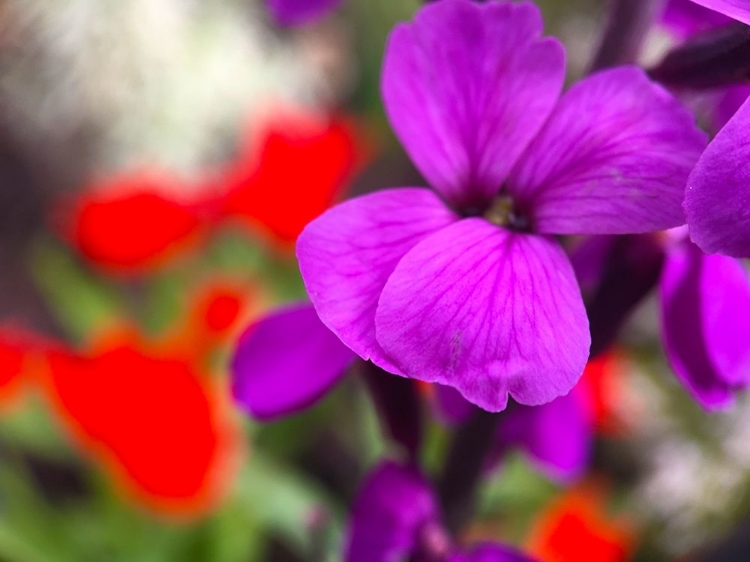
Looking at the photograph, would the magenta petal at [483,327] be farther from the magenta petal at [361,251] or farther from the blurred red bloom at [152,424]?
the blurred red bloom at [152,424]

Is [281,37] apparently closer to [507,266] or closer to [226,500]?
[226,500]

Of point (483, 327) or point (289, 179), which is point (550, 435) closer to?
point (483, 327)

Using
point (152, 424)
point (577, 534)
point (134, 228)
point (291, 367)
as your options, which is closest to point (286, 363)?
point (291, 367)

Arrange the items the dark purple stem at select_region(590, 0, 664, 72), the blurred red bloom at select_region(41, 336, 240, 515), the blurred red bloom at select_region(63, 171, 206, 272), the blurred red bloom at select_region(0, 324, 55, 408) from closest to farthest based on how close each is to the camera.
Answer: the dark purple stem at select_region(590, 0, 664, 72) → the blurred red bloom at select_region(41, 336, 240, 515) → the blurred red bloom at select_region(0, 324, 55, 408) → the blurred red bloom at select_region(63, 171, 206, 272)

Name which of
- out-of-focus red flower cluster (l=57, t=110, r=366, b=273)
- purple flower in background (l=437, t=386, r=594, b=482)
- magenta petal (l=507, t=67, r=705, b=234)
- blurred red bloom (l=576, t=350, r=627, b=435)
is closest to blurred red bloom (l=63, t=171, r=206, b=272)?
out-of-focus red flower cluster (l=57, t=110, r=366, b=273)

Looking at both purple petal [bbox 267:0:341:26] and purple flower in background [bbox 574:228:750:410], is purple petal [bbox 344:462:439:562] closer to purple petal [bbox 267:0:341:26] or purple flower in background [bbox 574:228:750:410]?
purple flower in background [bbox 574:228:750:410]

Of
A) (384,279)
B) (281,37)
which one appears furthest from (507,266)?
(281,37)

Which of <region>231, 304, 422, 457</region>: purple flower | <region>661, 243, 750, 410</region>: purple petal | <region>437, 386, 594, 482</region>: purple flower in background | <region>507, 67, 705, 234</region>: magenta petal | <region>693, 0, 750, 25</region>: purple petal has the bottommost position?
<region>437, 386, 594, 482</region>: purple flower in background
